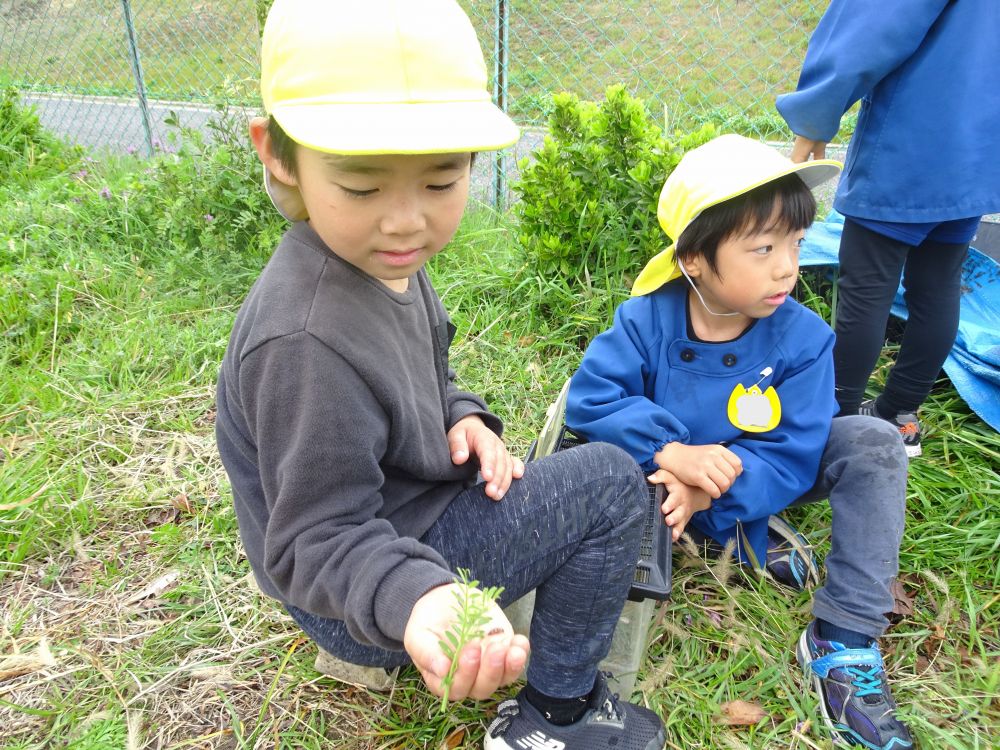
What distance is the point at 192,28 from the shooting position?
21.7 feet

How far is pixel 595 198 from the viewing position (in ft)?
9.65

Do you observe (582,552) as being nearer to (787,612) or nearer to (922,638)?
(787,612)

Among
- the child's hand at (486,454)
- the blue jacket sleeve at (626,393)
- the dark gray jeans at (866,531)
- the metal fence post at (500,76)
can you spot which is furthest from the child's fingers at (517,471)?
the metal fence post at (500,76)

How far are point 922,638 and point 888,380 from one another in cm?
96

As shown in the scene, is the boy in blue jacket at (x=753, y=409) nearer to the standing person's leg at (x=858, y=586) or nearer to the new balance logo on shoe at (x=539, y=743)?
the standing person's leg at (x=858, y=586)

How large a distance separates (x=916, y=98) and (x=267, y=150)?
1.85m

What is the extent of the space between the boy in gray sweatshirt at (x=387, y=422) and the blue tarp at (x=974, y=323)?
5.50 ft

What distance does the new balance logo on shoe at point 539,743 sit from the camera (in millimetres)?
1490

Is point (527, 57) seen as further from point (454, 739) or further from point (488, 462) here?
point (454, 739)

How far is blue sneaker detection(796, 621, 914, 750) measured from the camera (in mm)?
1585

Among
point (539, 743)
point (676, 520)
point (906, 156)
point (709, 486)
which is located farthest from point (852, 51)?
point (539, 743)

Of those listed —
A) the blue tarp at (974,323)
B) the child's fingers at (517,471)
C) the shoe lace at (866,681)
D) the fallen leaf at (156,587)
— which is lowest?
the fallen leaf at (156,587)

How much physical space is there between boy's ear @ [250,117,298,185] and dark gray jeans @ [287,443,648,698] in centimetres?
68

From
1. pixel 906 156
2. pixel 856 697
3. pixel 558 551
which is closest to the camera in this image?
A: pixel 558 551
